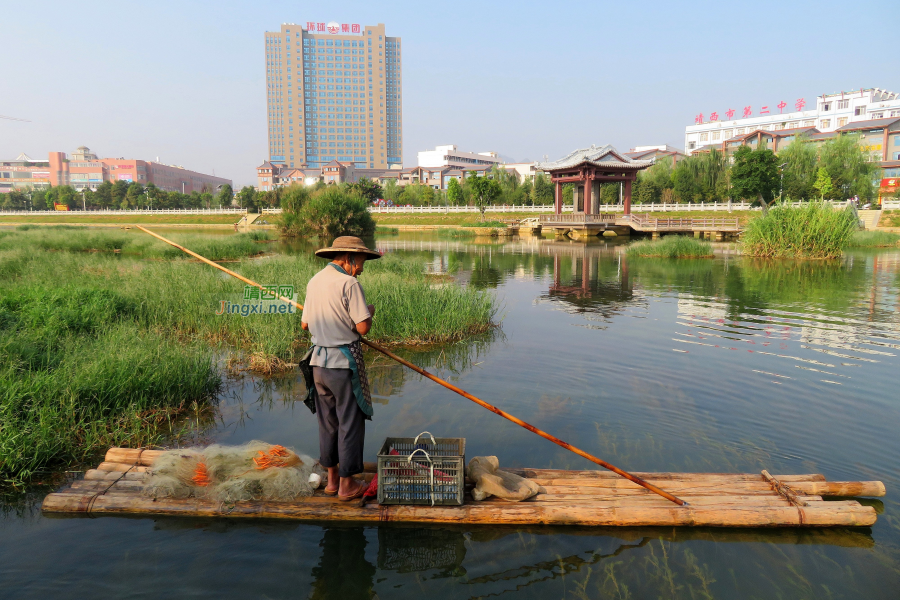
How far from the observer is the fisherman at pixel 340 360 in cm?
391

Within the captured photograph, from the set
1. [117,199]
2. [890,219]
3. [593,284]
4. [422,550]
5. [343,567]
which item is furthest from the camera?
[117,199]

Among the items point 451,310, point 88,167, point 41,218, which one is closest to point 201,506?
point 451,310

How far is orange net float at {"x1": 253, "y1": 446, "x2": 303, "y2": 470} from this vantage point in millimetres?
4230

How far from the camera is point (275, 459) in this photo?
4.27 metres

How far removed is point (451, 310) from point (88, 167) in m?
147

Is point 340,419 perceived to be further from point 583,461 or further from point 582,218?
point 582,218

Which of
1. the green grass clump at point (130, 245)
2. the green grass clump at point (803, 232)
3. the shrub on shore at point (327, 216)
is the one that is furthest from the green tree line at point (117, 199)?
the green grass clump at point (803, 232)

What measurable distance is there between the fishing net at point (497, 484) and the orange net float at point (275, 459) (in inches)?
54.0

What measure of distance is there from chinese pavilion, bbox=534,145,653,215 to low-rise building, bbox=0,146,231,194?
3986 inches

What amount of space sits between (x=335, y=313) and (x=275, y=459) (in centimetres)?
131

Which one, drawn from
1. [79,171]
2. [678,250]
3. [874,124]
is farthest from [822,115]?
[79,171]

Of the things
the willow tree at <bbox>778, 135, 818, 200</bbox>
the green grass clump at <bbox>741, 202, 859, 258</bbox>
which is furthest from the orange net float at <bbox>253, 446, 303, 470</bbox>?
the willow tree at <bbox>778, 135, 818, 200</bbox>

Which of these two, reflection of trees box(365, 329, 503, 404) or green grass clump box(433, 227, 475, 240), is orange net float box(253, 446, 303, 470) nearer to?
reflection of trees box(365, 329, 503, 404)
